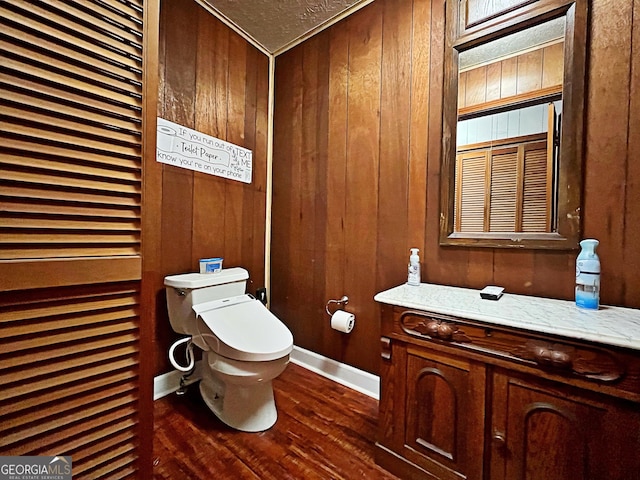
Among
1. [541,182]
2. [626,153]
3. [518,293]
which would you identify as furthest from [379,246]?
[626,153]

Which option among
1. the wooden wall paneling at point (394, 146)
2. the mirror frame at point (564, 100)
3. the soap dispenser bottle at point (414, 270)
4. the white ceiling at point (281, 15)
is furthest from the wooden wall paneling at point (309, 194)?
the mirror frame at point (564, 100)

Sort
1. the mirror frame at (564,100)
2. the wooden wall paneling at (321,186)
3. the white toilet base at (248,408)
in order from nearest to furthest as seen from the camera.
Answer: the mirror frame at (564,100), the white toilet base at (248,408), the wooden wall paneling at (321,186)

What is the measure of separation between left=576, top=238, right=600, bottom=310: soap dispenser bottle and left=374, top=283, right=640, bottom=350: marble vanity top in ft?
0.11

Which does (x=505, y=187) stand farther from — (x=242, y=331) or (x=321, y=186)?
(x=242, y=331)

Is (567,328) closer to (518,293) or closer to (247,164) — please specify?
(518,293)

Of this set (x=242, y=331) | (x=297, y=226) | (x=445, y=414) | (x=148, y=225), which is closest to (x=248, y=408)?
(x=242, y=331)

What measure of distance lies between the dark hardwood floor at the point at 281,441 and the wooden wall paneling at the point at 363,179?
0.34m

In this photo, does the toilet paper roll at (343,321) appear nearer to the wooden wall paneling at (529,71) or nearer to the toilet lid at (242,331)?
the toilet lid at (242,331)

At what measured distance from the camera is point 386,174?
1.62m

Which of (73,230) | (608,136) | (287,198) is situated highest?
(608,136)

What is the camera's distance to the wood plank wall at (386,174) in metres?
1.04

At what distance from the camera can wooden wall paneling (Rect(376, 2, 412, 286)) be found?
1.54 metres
